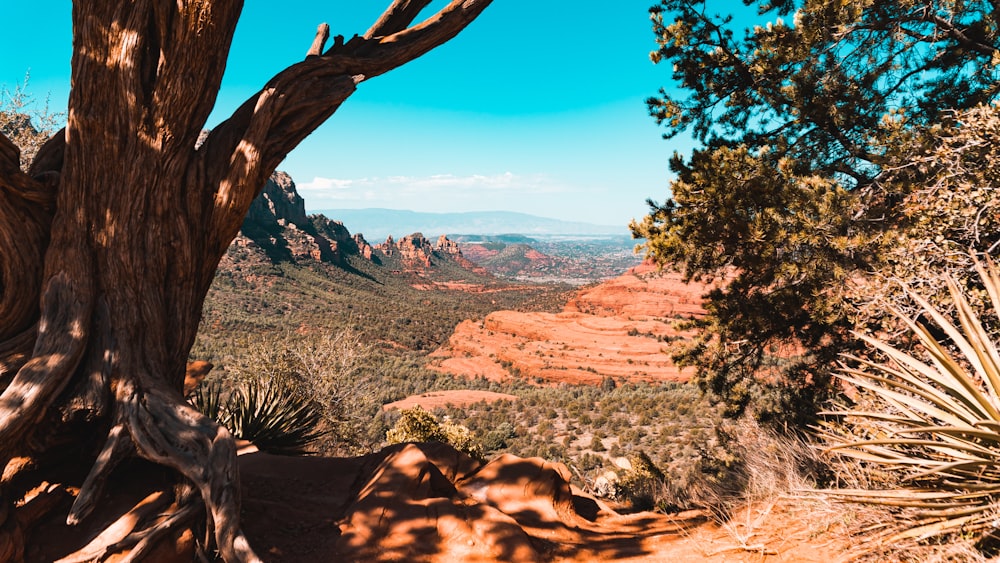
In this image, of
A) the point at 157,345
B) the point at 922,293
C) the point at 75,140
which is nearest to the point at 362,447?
the point at 157,345

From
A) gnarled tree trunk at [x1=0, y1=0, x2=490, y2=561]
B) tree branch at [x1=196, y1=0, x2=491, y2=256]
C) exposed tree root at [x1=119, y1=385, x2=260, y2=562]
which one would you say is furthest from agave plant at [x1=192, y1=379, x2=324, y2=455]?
tree branch at [x1=196, y1=0, x2=491, y2=256]

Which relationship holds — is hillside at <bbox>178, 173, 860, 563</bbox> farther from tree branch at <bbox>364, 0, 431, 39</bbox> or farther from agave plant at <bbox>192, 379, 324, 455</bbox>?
tree branch at <bbox>364, 0, 431, 39</bbox>

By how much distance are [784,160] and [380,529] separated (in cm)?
572

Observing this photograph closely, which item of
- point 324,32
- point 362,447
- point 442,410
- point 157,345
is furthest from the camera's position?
point 442,410

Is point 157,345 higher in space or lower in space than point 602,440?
higher

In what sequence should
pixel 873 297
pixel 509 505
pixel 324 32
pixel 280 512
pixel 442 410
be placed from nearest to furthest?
pixel 280 512
pixel 324 32
pixel 509 505
pixel 873 297
pixel 442 410

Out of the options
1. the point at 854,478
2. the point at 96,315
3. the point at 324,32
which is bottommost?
the point at 854,478

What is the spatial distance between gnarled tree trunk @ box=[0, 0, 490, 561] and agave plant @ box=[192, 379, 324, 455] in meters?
2.87

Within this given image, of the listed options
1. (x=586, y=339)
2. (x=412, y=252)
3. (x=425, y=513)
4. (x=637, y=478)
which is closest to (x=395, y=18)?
(x=425, y=513)

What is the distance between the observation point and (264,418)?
6211 mm

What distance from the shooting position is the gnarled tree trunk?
9.20ft

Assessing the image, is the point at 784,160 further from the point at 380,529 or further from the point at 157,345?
the point at 157,345

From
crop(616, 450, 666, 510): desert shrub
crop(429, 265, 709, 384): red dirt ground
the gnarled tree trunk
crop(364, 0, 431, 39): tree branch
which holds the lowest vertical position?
crop(429, 265, 709, 384): red dirt ground

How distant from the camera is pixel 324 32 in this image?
12.6ft
